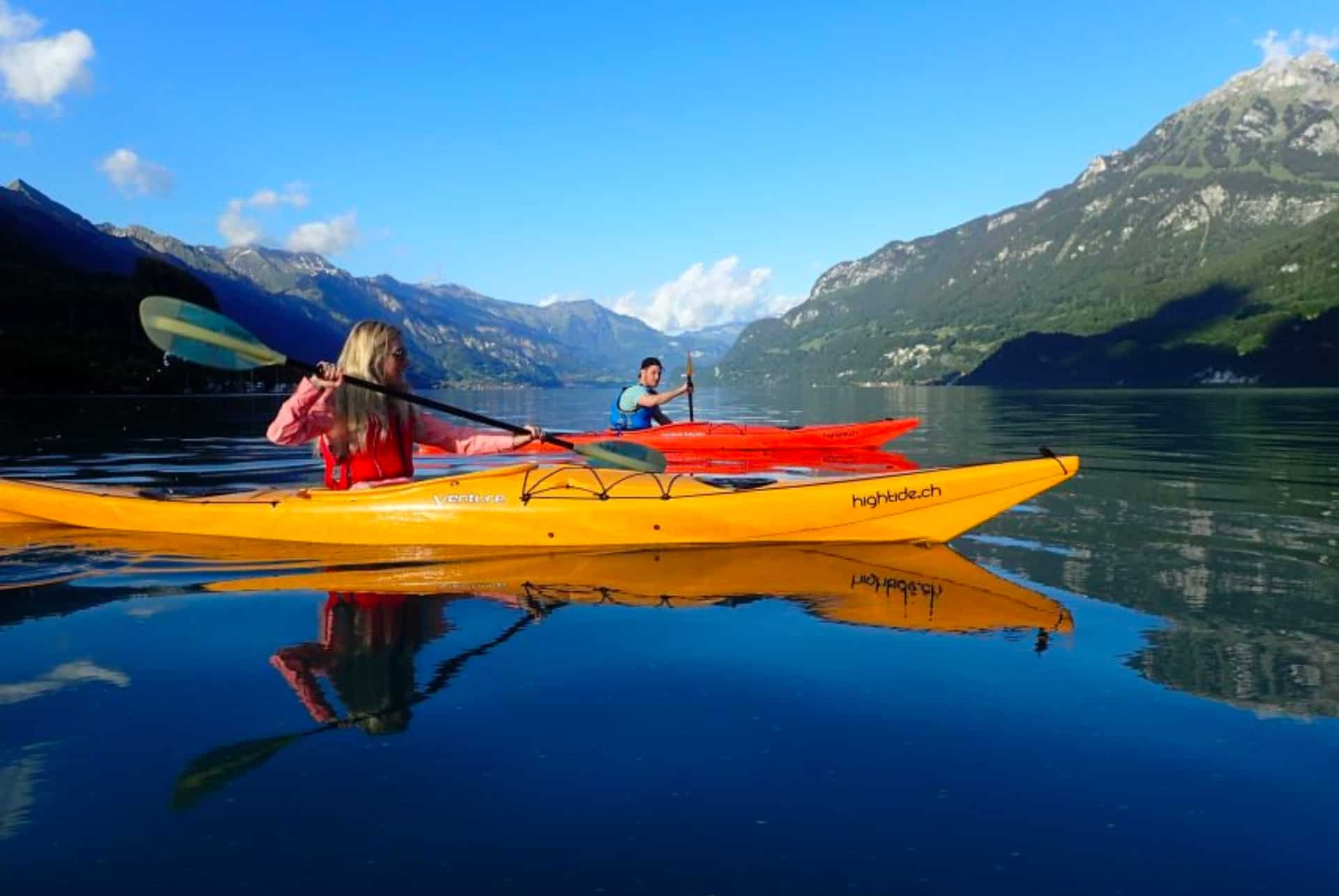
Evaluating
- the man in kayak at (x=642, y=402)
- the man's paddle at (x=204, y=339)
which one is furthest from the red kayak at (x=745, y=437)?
the man's paddle at (x=204, y=339)

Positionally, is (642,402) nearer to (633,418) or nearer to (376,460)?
(633,418)

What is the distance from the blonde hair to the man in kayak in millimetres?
10879

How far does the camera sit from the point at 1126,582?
891cm

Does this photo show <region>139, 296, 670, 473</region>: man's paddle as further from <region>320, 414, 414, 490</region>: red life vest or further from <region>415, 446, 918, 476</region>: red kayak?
<region>415, 446, 918, 476</region>: red kayak

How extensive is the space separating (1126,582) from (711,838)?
261 inches

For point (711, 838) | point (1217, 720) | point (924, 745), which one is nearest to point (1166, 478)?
point (1217, 720)

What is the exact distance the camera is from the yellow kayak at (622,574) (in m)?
8.09

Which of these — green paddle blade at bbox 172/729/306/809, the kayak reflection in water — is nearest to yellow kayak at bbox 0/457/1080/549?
the kayak reflection in water

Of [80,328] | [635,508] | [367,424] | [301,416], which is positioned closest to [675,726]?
[635,508]

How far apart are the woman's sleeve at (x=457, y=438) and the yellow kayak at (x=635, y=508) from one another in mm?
399

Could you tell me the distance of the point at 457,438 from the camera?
10.5 metres

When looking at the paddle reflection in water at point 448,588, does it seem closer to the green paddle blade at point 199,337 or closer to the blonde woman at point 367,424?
the blonde woman at point 367,424

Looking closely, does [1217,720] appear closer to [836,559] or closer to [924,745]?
[924,745]

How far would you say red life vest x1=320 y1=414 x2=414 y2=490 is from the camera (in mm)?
10461
